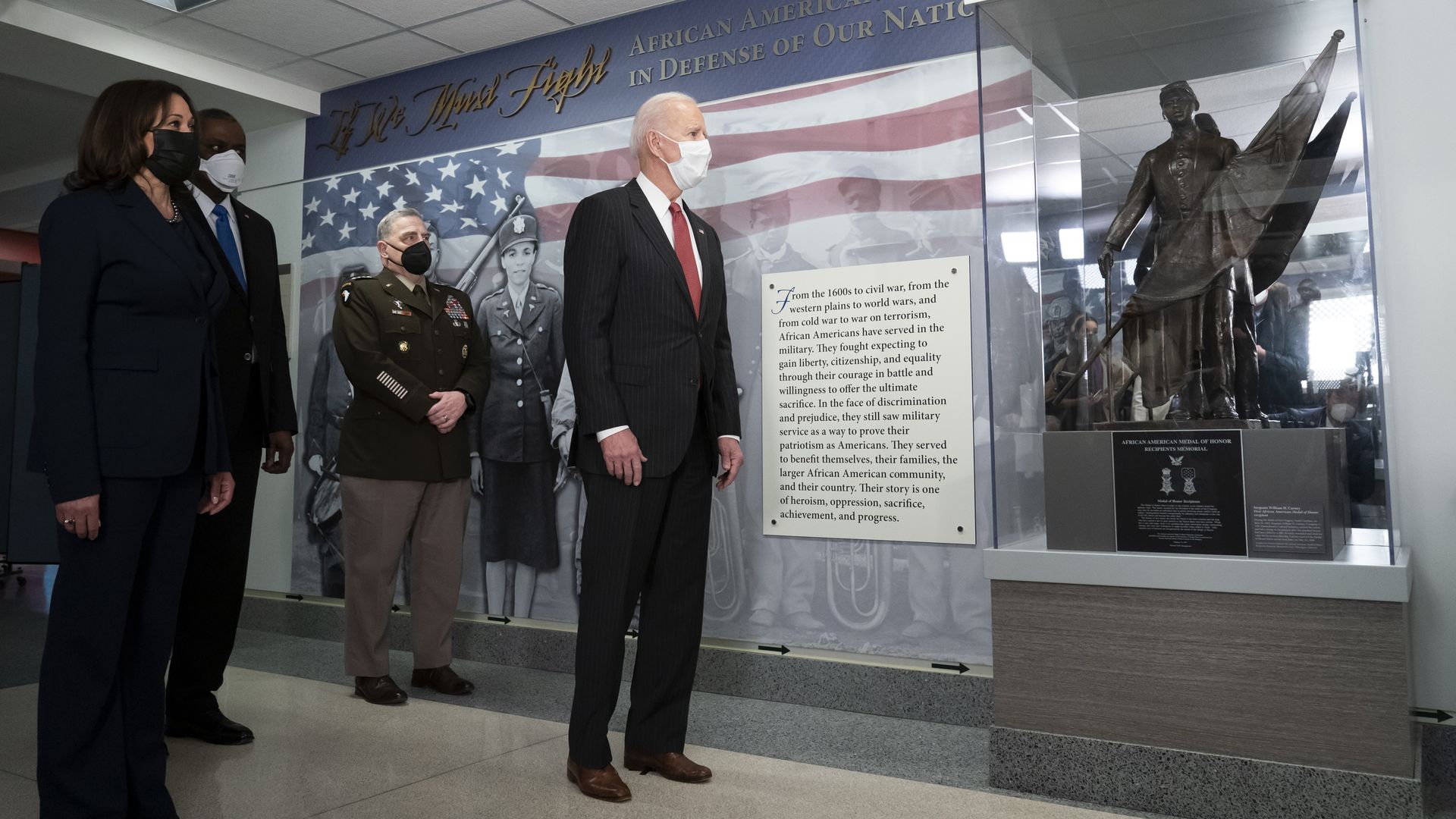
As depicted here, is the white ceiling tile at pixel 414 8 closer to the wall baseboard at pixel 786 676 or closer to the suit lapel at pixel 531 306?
the suit lapel at pixel 531 306

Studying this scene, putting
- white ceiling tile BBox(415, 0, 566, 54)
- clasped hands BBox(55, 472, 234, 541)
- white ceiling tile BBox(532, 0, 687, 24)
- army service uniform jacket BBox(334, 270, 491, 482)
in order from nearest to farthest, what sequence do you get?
clasped hands BBox(55, 472, 234, 541)
army service uniform jacket BBox(334, 270, 491, 482)
white ceiling tile BBox(532, 0, 687, 24)
white ceiling tile BBox(415, 0, 566, 54)

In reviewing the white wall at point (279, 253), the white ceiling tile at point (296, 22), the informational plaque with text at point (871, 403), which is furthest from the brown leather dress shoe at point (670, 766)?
the white ceiling tile at point (296, 22)

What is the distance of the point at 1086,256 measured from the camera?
247 cm

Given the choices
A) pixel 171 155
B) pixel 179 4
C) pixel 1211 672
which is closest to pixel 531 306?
pixel 179 4

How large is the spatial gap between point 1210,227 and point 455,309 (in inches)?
95.4

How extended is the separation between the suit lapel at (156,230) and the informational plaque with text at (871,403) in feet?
6.31

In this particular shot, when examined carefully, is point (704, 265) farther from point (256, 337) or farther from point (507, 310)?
point (507, 310)

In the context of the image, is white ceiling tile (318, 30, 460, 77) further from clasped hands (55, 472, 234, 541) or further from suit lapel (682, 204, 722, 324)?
clasped hands (55, 472, 234, 541)

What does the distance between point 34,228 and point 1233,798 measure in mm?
8014

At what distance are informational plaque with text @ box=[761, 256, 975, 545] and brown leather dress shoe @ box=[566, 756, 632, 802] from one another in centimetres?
132

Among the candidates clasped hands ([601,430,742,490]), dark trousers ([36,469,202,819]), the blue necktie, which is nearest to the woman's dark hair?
dark trousers ([36,469,202,819])

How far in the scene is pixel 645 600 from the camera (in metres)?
2.41

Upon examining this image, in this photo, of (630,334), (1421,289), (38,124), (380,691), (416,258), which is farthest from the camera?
(38,124)

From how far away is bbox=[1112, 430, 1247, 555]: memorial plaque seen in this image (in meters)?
2.17
